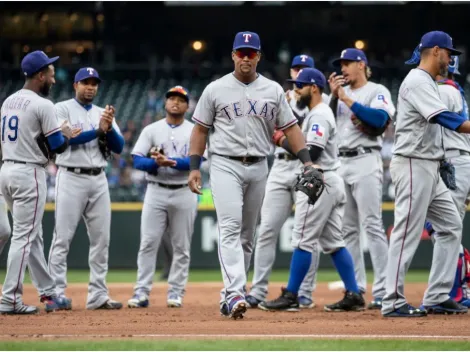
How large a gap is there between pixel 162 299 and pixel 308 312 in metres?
2.43

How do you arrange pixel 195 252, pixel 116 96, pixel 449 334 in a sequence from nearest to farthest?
pixel 449 334 → pixel 195 252 → pixel 116 96

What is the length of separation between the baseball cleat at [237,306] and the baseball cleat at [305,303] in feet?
5.98

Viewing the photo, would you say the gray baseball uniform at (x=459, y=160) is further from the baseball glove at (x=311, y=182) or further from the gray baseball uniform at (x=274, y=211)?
the baseball glove at (x=311, y=182)

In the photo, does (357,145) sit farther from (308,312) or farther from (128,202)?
(128,202)

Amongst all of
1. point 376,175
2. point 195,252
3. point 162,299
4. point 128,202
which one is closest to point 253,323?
point 376,175

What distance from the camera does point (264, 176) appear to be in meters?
7.80

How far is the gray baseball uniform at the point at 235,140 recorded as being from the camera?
7.48 metres

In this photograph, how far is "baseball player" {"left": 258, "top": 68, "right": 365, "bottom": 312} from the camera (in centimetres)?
846

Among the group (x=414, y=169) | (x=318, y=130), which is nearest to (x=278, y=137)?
(x=318, y=130)

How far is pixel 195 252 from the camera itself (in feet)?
50.1

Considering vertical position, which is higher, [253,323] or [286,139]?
[286,139]

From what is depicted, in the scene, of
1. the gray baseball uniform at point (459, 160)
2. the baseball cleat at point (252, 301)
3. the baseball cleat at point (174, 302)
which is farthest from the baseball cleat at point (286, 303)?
the gray baseball uniform at point (459, 160)

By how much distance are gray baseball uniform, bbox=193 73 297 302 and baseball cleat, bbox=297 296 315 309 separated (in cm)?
167

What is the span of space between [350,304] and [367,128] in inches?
66.5
